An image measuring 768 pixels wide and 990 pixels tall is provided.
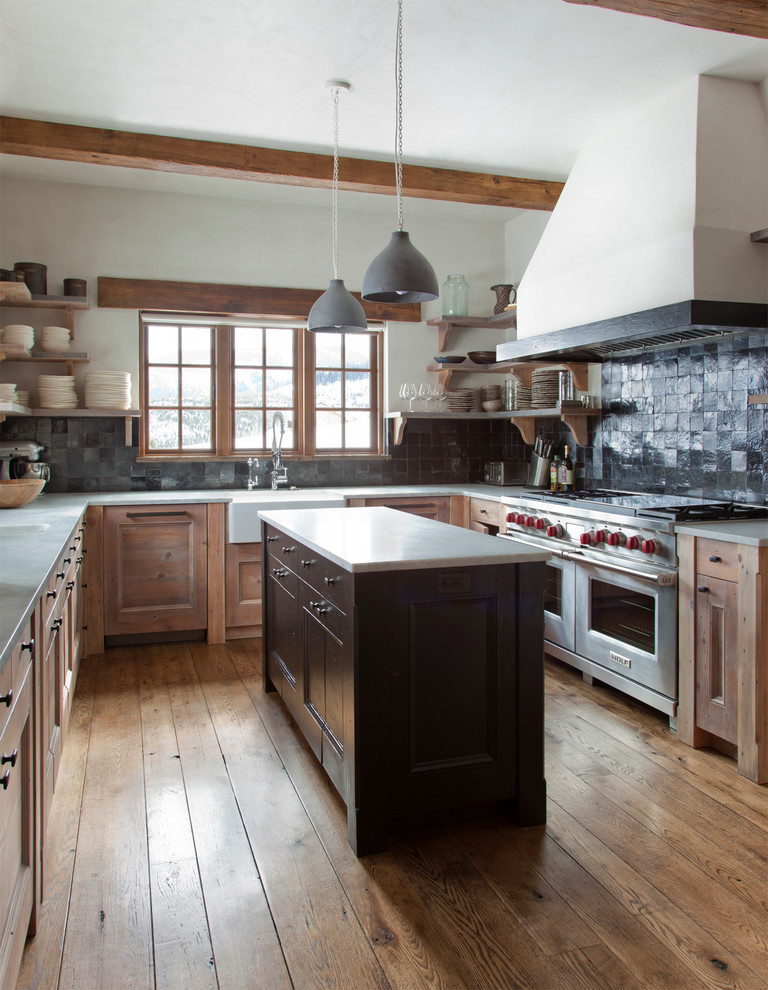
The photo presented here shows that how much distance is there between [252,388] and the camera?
5.57 metres

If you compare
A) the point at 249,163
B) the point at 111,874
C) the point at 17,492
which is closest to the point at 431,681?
the point at 111,874

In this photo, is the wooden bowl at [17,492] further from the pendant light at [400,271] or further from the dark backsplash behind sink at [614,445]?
the pendant light at [400,271]

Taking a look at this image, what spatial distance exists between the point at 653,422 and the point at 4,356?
3735mm

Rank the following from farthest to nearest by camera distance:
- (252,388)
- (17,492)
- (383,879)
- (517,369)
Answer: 1. (252,388)
2. (517,369)
3. (17,492)
4. (383,879)

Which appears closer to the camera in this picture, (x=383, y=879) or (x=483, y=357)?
(x=383, y=879)

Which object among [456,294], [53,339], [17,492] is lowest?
[17,492]

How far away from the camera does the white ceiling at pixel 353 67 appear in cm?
294

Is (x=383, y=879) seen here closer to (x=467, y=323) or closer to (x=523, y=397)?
(x=523, y=397)

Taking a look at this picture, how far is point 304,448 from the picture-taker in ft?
18.6

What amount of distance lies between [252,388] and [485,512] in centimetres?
195

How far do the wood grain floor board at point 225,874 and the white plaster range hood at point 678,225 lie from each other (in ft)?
8.75

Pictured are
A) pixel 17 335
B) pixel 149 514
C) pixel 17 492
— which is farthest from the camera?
pixel 149 514

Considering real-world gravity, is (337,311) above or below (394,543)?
above

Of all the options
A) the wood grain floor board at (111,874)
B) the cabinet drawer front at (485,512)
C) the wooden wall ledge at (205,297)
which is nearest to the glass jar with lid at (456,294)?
the wooden wall ledge at (205,297)
